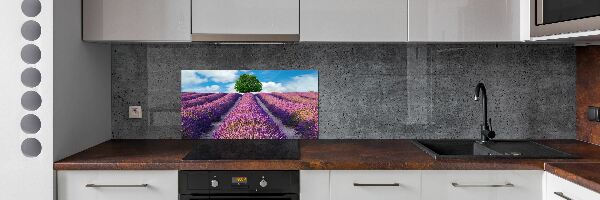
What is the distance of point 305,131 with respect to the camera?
10.2 feet

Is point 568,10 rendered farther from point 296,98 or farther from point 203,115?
point 203,115

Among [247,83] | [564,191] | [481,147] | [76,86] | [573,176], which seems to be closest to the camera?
[573,176]

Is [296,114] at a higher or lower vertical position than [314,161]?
higher

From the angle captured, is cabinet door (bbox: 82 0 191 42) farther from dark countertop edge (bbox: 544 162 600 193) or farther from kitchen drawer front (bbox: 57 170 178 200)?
dark countertop edge (bbox: 544 162 600 193)

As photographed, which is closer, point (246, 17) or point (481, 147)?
point (246, 17)

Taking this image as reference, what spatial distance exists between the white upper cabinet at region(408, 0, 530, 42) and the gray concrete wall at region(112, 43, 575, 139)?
38 centimetres

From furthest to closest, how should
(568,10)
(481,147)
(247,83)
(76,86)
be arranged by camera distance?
(247,83)
(481,147)
(76,86)
(568,10)

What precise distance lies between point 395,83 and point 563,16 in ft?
3.11

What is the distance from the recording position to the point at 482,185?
7.79 feet
